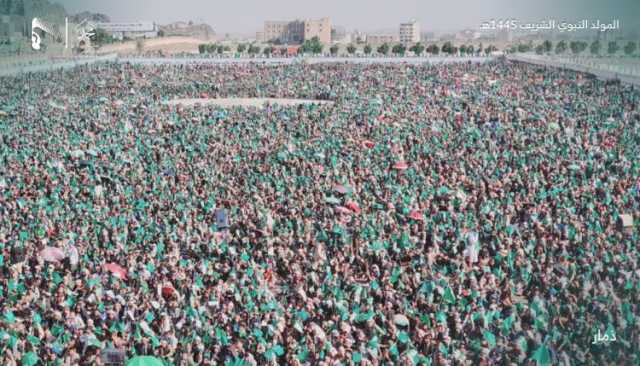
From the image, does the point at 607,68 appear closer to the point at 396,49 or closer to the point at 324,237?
the point at 324,237

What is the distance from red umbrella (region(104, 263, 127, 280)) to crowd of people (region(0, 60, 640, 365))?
0.03m

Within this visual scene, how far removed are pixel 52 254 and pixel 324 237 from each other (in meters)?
4.79

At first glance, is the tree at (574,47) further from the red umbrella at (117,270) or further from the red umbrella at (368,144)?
the red umbrella at (117,270)

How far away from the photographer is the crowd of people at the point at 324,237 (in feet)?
31.4

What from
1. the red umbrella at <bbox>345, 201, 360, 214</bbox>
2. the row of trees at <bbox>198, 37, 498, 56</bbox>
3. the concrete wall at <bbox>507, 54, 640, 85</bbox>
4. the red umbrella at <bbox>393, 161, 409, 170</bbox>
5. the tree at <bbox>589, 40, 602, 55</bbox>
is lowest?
the red umbrella at <bbox>345, 201, 360, 214</bbox>

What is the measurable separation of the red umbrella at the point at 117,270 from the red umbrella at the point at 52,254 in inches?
45.7

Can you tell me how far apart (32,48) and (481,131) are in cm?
5295

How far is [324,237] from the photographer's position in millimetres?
14750

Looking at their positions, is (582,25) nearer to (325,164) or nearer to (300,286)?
(325,164)

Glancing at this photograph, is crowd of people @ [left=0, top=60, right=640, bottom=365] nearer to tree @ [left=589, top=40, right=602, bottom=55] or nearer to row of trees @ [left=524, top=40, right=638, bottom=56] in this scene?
row of trees @ [left=524, top=40, right=638, bottom=56]

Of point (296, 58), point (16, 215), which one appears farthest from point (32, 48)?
point (16, 215)

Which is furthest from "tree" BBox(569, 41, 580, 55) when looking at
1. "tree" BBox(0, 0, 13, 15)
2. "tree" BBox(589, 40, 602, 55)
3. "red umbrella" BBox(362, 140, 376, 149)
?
"red umbrella" BBox(362, 140, 376, 149)

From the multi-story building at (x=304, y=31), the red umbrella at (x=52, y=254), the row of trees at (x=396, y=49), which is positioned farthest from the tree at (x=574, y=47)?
the red umbrella at (x=52, y=254)

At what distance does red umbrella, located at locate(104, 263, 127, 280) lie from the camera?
40.1 feet
